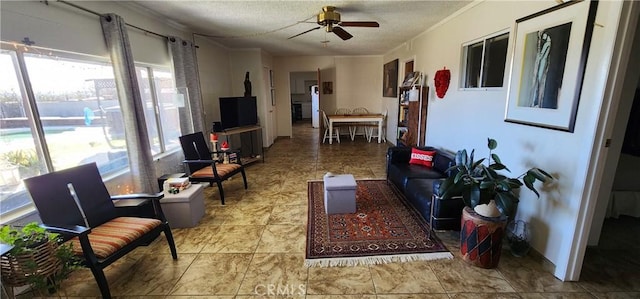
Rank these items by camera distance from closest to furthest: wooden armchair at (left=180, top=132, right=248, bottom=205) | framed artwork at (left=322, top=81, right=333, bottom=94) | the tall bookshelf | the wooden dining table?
wooden armchair at (left=180, top=132, right=248, bottom=205) < the tall bookshelf < the wooden dining table < framed artwork at (left=322, top=81, right=333, bottom=94)

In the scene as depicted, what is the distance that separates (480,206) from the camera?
207cm

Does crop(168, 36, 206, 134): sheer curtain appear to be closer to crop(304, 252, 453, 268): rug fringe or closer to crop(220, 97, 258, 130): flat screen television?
crop(220, 97, 258, 130): flat screen television

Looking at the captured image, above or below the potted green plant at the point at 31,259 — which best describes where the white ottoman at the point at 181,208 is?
below

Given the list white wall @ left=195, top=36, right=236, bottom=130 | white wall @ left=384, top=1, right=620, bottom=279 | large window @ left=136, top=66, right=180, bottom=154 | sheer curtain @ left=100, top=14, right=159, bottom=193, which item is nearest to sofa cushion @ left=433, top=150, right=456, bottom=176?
white wall @ left=384, top=1, right=620, bottom=279

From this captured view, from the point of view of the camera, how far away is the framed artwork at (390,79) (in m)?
6.17

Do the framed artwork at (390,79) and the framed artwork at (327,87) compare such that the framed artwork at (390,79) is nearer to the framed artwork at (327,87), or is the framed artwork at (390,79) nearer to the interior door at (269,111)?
the framed artwork at (327,87)

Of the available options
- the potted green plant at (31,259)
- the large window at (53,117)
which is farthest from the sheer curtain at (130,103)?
the potted green plant at (31,259)

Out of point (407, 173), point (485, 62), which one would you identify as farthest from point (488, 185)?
point (485, 62)

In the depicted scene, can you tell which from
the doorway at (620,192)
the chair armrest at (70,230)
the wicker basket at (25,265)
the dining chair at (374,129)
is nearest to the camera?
the wicker basket at (25,265)

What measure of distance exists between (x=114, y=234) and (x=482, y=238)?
2.70 m

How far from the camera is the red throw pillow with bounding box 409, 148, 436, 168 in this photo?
11.4ft

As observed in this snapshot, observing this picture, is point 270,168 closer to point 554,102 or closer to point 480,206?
point 480,206

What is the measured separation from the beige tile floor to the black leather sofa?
0.26m

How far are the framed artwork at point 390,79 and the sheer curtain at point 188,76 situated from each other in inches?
166
